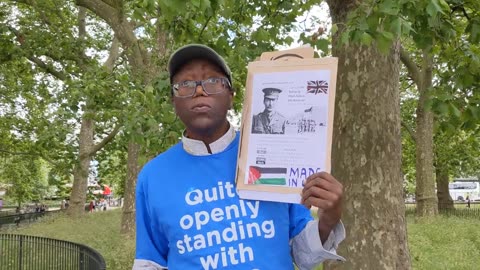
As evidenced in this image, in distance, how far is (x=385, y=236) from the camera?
16.1ft

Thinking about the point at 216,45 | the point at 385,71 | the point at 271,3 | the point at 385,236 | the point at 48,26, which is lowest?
the point at 385,236

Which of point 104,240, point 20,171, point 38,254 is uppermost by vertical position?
point 20,171

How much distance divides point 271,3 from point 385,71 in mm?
2678

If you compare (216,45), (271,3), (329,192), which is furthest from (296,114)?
(271,3)

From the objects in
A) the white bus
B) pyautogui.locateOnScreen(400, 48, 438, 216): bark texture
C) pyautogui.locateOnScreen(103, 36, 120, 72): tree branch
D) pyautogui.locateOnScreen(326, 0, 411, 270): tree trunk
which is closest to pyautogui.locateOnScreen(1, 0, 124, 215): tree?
pyautogui.locateOnScreen(103, 36, 120, 72): tree branch

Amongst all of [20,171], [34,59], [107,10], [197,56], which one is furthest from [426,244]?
[20,171]

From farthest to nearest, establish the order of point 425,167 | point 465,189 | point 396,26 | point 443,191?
point 465,189
point 443,191
point 425,167
point 396,26

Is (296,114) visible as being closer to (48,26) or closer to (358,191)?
(358,191)

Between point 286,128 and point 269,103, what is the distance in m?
0.13

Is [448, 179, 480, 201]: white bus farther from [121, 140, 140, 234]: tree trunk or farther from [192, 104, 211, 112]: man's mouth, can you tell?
[192, 104, 211, 112]: man's mouth

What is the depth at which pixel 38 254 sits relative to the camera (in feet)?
41.6

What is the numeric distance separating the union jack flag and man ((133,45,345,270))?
331 millimetres

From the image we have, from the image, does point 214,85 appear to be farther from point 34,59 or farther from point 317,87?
point 34,59

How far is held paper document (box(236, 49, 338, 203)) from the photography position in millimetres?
2049
